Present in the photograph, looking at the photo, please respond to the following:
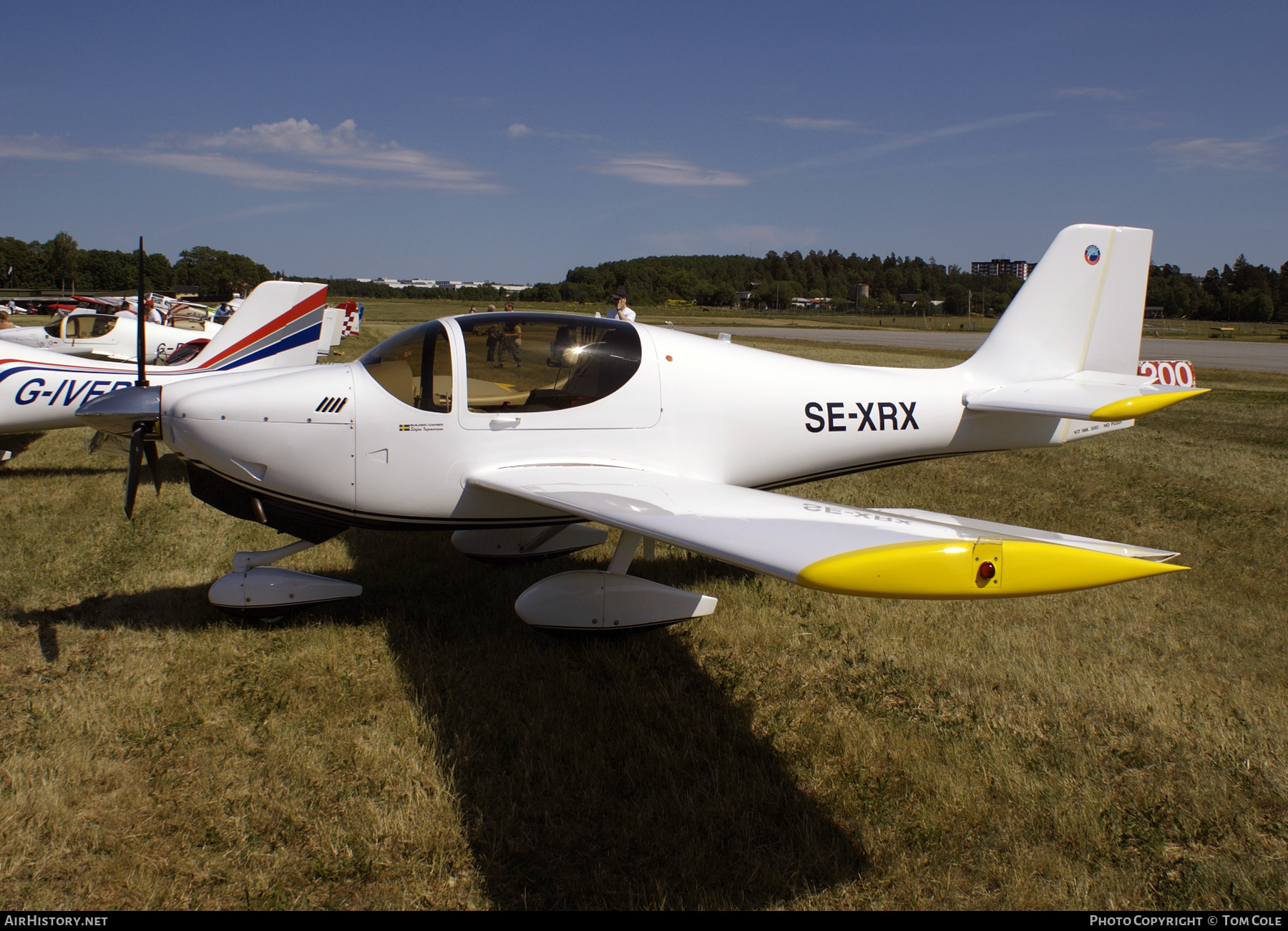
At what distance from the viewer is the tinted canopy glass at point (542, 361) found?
15.5 feet

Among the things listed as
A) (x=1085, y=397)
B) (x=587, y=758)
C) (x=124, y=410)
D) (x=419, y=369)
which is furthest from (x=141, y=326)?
(x=1085, y=397)

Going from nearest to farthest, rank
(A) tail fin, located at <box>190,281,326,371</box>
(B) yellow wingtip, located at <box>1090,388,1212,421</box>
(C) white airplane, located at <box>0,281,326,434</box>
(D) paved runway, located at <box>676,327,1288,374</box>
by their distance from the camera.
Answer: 1. (B) yellow wingtip, located at <box>1090,388,1212,421</box>
2. (C) white airplane, located at <box>0,281,326,434</box>
3. (A) tail fin, located at <box>190,281,326,371</box>
4. (D) paved runway, located at <box>676,327,1288,374</box>

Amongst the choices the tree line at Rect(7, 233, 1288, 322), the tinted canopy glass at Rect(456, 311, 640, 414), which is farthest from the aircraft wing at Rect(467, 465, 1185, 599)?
the tree line at Rect(7, 233, 1288, 322)

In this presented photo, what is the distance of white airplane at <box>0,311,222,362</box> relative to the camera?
48.4 ft

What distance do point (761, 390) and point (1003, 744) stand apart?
2.53 meters

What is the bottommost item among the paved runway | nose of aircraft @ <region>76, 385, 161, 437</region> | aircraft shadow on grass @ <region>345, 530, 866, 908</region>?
aircraft shadow on grass @ <region>345, 530, 866, 908</region>

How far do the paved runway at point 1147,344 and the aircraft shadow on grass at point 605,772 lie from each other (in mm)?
22875

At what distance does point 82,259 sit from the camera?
118 m

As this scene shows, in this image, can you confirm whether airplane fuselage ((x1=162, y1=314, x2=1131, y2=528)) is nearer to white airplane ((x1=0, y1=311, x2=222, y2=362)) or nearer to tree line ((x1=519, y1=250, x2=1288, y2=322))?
white airplane ((x1=0, y1=311, x2=222, y2=362))

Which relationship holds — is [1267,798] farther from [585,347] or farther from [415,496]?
[415,496]

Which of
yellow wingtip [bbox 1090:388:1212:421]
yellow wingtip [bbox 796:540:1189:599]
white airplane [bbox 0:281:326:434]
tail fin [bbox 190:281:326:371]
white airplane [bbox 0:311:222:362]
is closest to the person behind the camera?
yellow wingtip [bbox 796:540:1189:599]

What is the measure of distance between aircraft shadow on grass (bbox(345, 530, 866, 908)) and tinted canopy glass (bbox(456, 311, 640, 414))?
1.50m

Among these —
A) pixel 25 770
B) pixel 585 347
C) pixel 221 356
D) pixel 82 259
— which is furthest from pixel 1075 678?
pixel 82 259

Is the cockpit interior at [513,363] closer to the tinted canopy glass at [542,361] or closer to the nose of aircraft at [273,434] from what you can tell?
the tinted canopy glass at [542,361]
